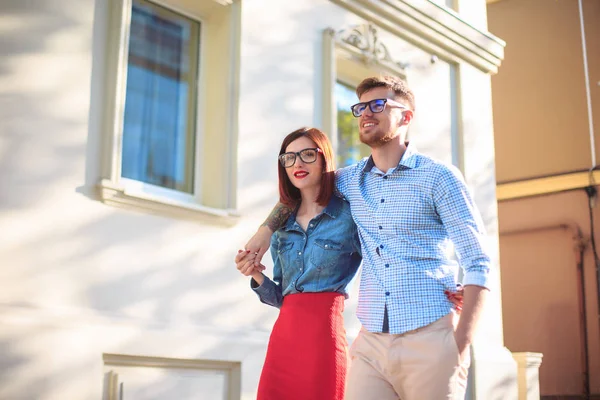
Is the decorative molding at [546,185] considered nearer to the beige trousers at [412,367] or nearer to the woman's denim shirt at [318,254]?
the woman's denim shirt at [318,254]

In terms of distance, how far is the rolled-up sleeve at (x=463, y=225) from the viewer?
3148mm

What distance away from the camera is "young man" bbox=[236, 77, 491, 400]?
10.3 feet

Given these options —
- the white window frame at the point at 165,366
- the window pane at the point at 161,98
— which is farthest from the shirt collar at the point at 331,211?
the window pane at the point at 161,98

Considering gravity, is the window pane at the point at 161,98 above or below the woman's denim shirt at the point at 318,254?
above

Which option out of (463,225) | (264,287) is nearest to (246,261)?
(264,287)

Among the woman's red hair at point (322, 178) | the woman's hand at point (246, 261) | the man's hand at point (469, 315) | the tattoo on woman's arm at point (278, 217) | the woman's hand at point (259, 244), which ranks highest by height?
the woman's red hair at point (322, 178)

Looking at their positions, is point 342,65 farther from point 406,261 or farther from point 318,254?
point 406,261

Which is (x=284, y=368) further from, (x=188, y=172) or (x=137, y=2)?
(x=137, y=2)

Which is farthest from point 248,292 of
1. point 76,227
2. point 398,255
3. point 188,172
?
point 398,255

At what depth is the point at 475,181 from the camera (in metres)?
9.04

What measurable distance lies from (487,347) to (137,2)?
5044mm

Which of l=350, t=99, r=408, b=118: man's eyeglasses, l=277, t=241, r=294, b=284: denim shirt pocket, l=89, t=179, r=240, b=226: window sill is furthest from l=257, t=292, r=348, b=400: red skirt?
l=89, t=179, r=240, b=226: window sill

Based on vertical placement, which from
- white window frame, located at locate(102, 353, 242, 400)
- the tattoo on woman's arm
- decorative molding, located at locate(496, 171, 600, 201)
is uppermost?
decorative molding, located at locate(496, 171, 600, 201)

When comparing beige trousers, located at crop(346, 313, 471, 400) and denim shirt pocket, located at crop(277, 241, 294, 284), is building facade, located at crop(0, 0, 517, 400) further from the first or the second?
beige trousers, located at crop(346, 313, 471, 400)
